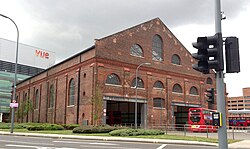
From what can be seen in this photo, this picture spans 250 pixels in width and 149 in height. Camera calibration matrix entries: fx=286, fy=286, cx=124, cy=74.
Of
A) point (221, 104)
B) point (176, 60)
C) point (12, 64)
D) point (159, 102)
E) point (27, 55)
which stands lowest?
point (221, 104)

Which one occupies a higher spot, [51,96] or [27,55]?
[27,55]

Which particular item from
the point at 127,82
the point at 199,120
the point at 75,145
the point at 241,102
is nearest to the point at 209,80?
the point at 199,120

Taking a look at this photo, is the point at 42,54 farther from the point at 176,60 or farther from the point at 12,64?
the point at 176,60

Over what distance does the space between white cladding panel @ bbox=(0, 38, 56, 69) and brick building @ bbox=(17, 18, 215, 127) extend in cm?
3872

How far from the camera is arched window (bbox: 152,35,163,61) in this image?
47500 millimetres

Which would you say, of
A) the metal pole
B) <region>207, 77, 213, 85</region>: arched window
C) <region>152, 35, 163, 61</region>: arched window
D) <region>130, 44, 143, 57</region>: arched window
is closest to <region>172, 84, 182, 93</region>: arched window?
<region>152, 35, 163, 61</region>: arched window

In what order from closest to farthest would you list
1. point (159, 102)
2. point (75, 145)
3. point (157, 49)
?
point (75, 145) < point (159, 102) < point (157, 49)

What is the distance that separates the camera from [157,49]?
48469 millimetres

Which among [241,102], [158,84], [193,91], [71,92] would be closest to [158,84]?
[158,84]

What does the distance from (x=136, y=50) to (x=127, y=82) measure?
5.91 meters

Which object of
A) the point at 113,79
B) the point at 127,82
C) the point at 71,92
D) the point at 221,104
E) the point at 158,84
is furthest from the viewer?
the point at 158,84

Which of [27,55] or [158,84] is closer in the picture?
[158,84]

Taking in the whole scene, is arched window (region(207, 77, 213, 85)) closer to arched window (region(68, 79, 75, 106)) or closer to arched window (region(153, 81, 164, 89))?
arched window (region(153, 81, 164, 89))

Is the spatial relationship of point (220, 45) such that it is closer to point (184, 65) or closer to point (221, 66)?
point (221, 66)
